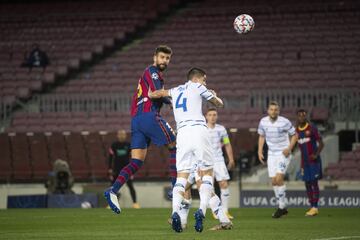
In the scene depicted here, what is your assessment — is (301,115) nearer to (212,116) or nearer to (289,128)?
(289,128)

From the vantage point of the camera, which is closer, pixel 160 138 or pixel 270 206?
pixel 160 138

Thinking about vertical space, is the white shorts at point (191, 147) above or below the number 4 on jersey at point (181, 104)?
below

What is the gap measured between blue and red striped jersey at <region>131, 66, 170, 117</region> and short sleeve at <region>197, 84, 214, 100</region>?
122 cm

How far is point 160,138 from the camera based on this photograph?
1414 centimetres

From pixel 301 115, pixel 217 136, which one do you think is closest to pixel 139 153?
pixel 217 136

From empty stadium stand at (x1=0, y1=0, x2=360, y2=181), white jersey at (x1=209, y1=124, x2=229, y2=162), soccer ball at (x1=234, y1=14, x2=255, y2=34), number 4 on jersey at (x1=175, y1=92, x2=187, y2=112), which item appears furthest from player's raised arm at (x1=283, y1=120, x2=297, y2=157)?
empty stadium stand at (x1=0, y1=0, x2=360, y2=181)

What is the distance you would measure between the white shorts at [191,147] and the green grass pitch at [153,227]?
949 mm

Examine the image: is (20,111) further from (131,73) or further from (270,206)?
(270,206)

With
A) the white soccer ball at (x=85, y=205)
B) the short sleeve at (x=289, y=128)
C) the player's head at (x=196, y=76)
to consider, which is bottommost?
the white soccer ball at (x=85, y=205)

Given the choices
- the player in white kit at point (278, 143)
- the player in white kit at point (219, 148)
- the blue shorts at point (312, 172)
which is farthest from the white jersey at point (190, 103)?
the blue shorts at point (312, 172)

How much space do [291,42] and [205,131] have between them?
20.3m

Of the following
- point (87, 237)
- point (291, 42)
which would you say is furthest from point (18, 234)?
point (291, 42)

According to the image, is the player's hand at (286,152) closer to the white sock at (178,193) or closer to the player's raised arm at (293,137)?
the player's raised arm at (293,137)

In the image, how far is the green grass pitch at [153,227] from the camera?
41.2 ft
